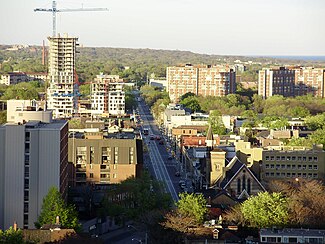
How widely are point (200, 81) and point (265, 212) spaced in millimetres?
67204

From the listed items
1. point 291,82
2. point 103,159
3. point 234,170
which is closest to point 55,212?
point 234,170

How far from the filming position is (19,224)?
27.2 m

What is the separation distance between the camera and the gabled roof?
31.5m

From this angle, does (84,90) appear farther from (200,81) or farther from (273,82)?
(273,82)

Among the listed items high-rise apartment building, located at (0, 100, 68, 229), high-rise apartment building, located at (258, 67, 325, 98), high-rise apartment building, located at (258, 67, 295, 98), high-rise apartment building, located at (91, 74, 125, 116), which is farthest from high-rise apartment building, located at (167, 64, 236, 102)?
high-rise apartment building, located at (0, 100, 68, 229)

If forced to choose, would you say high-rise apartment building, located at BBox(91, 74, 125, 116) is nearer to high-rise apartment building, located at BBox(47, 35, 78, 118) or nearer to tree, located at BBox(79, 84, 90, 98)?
high-rise apartment building, located at BBox(47, 35, 78, 118)

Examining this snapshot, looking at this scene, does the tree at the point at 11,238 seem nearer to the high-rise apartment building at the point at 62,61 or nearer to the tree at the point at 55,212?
the tree at the point at 55,212

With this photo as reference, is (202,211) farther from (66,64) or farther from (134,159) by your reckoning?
(66,64)

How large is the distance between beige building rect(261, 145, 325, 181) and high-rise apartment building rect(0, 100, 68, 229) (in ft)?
36.3

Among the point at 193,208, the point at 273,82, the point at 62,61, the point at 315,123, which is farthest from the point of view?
the point at 273,82

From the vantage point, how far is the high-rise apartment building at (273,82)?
9356 cm

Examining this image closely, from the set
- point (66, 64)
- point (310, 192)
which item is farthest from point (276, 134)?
point (66, 64)

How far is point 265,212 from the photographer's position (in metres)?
25.4

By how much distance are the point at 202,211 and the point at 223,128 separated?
31.0 m
